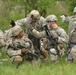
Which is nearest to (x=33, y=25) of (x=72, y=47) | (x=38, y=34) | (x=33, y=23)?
(x=33, y=23)

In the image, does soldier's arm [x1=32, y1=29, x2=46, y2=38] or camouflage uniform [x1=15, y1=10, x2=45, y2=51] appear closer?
soldier's arm [x1=32, y1=29, x2=46, y2=38]

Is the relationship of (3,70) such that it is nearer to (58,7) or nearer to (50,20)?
(50,20)

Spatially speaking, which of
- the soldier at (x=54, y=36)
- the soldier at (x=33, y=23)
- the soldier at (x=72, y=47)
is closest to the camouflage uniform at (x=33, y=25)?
the soldier at (x=33, y=23)

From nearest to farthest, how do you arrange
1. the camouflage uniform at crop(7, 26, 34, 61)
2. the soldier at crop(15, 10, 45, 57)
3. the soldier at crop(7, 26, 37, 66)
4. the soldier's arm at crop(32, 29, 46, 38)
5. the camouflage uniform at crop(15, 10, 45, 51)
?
the soldier at crop(7, 26, 37, 66) → the camouflage uniform at crop(7, 26, 34, 61) → the soldier's arm at crop(32, 29, 46, 38) → the soldier at crop(15, 10, 45, 57) → the camouflage uniform at crop(15, 10, 45, 51)

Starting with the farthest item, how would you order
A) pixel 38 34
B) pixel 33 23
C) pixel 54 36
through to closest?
pixel 33 23, pixel 54 36, pixel 38 34

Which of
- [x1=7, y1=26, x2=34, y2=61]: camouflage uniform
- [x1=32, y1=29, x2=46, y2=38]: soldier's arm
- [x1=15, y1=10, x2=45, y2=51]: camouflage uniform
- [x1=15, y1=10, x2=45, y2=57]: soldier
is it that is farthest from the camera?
[x1=15, y1=10, x2=45, y2=51]: camouflage uniform

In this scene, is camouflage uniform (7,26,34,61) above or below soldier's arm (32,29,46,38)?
below

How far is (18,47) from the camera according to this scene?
31.4 feet

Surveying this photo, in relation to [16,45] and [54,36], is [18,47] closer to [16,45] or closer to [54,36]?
[16,45]

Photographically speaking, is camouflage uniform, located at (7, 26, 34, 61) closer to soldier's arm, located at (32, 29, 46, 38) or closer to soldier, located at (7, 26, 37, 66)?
soldier, located at (7, 26, 37, 66)

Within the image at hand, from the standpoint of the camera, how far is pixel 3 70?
8164mm

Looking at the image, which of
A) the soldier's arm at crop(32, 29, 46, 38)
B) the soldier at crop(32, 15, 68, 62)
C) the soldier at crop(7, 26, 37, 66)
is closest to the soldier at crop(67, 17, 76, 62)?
the soldier at crop(32, 15, 68, 62)

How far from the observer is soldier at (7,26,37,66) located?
9.30 meters

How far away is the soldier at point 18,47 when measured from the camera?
366 inches
